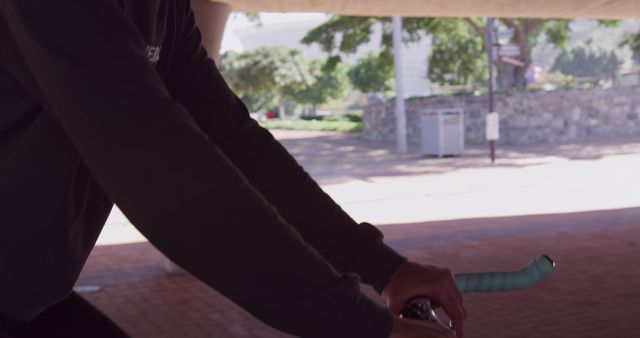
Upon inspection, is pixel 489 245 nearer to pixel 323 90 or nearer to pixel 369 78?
pixel 369 78

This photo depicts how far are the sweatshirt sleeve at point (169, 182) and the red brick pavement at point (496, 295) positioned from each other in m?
4.45

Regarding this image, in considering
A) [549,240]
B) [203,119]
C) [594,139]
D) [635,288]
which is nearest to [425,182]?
[549,240]

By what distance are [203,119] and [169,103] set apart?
0.64 metres

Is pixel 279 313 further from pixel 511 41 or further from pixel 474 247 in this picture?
pixel 511 41

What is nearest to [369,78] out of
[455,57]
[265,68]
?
[265,68]

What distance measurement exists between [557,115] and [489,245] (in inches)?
707

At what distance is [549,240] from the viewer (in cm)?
872

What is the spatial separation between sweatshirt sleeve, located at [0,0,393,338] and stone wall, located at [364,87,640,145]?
2442 centimetres

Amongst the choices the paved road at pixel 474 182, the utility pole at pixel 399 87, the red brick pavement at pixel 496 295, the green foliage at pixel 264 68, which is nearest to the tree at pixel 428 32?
the utility pole at pixel 399 87

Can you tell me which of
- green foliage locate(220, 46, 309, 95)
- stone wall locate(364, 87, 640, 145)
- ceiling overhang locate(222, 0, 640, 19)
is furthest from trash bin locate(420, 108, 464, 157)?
green foliage locate(220, 46, 309, 95)

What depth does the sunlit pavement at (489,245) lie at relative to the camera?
575 cm

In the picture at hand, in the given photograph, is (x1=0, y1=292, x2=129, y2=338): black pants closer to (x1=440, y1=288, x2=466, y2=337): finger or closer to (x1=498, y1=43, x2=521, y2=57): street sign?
(x1=440, y1=288, x2=466, y2=337): finger

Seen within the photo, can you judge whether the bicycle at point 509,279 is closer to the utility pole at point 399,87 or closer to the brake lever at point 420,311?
the brake lever at point 420,311

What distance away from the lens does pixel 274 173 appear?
1.71m
